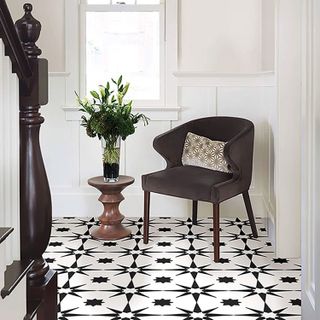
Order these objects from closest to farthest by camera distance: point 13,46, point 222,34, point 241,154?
point 13,46, point 241,154, point 222,34

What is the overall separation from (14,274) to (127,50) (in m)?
3.51

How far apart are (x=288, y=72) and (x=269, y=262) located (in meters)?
1.24

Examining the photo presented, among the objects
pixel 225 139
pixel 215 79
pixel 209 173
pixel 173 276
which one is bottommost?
pixel 173 276

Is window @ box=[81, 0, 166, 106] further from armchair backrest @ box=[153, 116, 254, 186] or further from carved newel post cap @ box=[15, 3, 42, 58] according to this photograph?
carved newel post cap @ box=[15, 3, 42, 58]

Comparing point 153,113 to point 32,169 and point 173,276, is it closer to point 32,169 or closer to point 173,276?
point 173,276

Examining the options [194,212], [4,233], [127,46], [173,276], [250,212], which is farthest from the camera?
[127,46]

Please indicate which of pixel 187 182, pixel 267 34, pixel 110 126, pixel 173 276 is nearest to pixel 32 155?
pixel 173 276

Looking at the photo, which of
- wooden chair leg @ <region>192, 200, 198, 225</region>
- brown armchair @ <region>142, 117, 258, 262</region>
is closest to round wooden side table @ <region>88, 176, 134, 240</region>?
brown armchair @ <region>142, 117, 258, 262</region>

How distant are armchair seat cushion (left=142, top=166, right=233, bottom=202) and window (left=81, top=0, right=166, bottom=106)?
3.28ft

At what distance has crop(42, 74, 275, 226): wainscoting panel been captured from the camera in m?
5.11

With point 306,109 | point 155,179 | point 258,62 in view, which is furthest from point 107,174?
point 306,109

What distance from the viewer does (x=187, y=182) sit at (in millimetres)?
4164

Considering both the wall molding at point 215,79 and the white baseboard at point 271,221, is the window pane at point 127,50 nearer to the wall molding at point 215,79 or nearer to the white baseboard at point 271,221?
the wall molding at point 215,79

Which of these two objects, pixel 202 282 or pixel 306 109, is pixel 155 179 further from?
pixel 306 109
